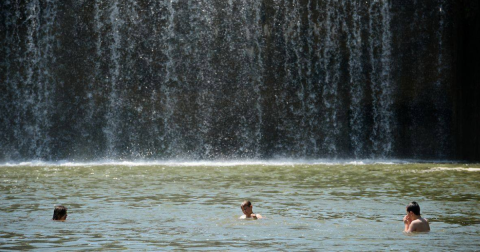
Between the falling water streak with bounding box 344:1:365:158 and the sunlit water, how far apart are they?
266 inches

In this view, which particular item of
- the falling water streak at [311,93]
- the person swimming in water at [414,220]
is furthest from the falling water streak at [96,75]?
the person swimming in water at [414,220]

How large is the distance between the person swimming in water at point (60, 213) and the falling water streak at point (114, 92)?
1968cm

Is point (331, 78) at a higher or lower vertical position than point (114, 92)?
higher

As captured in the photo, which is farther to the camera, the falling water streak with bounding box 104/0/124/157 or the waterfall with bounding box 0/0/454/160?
the falling water streak with bounding box 104/0/124/157

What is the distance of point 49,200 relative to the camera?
58.5 feet

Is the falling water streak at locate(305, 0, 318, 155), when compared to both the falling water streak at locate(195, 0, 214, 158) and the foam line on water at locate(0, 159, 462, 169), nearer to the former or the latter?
the foam line on water at locate(0, 159, 462, 169)

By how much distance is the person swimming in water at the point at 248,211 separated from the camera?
568 inches

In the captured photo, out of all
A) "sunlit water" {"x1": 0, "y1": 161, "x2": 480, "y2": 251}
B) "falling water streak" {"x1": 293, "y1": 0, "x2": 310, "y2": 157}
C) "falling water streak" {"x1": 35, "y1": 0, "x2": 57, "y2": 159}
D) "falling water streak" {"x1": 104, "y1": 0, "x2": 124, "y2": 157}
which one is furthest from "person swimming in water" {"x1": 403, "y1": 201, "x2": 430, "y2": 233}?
"falling water streak" {"x1": 35, "y1": 0, "x2": 57, "y2": 159}

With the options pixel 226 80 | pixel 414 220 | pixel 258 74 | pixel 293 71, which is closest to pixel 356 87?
pixel 293 71

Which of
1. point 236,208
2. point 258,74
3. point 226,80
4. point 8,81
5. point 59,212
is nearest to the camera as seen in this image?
point 59,212

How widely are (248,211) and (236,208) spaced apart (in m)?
1.91

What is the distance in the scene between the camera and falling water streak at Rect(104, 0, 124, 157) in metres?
34.3

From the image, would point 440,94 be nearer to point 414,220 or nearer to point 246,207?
point 246,207

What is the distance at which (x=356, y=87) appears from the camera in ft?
114
